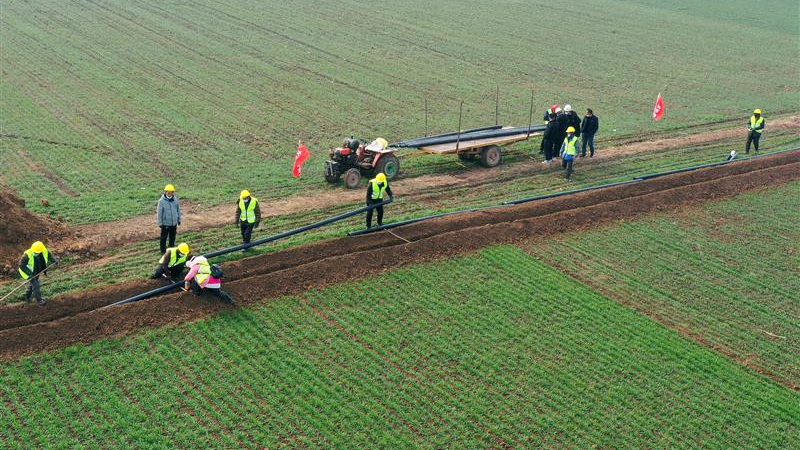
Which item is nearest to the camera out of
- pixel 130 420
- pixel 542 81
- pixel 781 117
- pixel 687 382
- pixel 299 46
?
pixel 130 420

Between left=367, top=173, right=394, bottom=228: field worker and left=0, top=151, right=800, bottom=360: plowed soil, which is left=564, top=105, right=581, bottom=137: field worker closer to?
left=0, top=151, right=800, bottom=360: plowed soil

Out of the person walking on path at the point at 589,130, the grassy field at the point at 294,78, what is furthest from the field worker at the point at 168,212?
the person walking on path at the point at 589,130

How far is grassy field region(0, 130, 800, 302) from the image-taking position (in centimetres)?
1803

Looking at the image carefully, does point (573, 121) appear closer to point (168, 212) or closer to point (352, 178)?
point (352, 178)

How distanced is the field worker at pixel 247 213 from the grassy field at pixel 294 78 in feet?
12.8

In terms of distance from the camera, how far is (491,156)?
26609mm

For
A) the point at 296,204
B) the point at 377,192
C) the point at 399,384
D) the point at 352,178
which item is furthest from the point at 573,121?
the point at 399,384

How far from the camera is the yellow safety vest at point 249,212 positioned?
1866cm

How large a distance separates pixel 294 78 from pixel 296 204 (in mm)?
15137

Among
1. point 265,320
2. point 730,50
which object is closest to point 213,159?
point 265,320

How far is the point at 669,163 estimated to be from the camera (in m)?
27.8

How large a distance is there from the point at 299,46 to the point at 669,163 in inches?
845

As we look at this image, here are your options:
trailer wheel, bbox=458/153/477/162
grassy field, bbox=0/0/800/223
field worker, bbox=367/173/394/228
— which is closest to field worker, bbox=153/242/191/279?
grassy field, bbox=0/0/800/223

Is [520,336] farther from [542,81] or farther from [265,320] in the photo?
[542,81]
